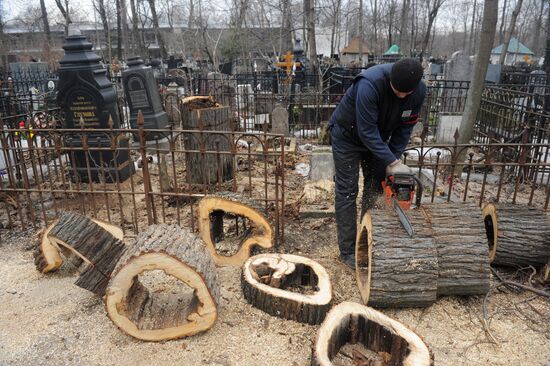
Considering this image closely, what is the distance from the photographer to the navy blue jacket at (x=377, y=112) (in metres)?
3.20

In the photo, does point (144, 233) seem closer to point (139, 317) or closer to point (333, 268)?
point (139, 317)

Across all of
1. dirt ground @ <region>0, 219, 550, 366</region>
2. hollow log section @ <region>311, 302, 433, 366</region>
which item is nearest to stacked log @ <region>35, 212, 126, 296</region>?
dirt ground @ <region>0, 219, 550, 366</region>

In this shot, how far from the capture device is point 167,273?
105 inches

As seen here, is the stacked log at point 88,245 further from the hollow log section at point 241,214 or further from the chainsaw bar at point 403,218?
the chainsaw bar at point 403,218

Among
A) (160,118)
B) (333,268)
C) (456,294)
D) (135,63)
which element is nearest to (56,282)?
(333,268)

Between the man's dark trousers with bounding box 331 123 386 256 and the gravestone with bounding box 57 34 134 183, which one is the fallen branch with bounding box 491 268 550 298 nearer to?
the man's dark trousers with bounding box 331 123 386 256

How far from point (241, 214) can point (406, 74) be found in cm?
187

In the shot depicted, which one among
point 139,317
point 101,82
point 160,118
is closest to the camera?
point 139,317

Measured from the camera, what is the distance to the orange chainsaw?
3.05 m

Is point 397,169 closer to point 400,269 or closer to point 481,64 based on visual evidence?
point 400,269

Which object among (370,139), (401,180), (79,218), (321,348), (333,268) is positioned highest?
(370,139)

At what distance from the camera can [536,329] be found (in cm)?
291

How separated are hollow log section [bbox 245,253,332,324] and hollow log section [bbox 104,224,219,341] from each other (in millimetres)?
370

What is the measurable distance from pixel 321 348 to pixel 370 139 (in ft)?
5.46
